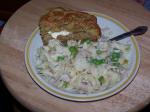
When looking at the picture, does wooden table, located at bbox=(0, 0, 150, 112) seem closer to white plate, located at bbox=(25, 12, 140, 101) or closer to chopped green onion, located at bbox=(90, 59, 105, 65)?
white plate, located at bbox=(25, 12, 140, 101)

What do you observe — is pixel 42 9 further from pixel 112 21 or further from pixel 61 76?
pixel 61 76

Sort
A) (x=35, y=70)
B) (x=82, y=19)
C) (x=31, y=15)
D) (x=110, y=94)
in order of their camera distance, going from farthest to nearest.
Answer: (x=31, y=15) → (x=82, y=19) → (x=35, y=70) → (x=110, y=94)

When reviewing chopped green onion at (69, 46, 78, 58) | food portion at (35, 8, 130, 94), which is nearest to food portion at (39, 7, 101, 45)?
food portion at (35, 8, 130, 94)

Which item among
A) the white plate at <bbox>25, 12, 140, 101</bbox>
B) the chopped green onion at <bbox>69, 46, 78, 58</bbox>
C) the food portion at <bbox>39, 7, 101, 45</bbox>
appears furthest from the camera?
the food portion at <bbox>39, 7, 101, 45</bbox>

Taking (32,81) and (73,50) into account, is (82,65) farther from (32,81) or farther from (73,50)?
(32,81)

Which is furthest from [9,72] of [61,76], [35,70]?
[61,76]

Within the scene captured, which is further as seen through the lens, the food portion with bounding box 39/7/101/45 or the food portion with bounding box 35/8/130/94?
the food portion with bounding box 39/7/101/45

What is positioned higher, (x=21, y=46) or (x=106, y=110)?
(x=21, y=46)
